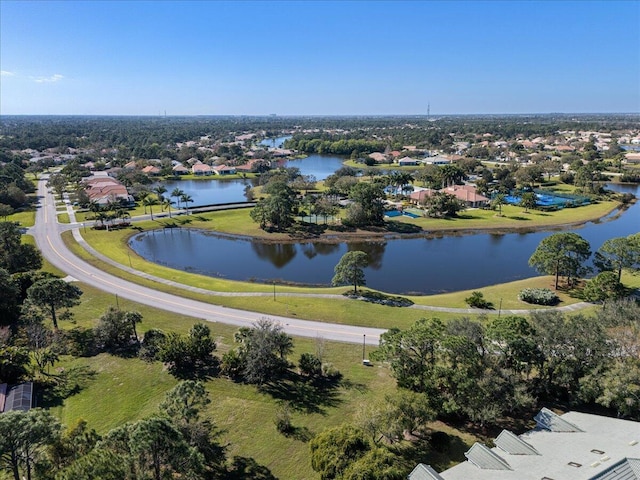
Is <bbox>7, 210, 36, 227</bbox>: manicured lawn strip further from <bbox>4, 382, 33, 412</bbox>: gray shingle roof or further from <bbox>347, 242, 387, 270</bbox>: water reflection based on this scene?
<bbox>347, 242, 387, 270</bbox>: water reflection

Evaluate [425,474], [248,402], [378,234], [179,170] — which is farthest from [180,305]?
[179,170]

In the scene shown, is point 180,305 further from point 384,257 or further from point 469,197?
point 469,197

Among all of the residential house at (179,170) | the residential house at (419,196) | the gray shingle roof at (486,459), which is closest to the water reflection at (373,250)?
the residential house at (419,196)

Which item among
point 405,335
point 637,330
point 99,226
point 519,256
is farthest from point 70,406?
point 519,256

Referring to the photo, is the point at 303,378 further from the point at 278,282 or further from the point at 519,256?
the point at 519,256

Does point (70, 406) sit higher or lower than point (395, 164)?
lower

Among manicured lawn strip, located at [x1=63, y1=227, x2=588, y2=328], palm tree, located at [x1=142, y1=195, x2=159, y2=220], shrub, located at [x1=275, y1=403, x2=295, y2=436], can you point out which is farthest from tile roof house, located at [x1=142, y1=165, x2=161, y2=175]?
shrub, located at [x1=275, y1=403, x2=295, y2=436]

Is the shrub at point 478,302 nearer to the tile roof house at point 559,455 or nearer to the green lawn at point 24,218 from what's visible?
the tile roof house at point 559,455
